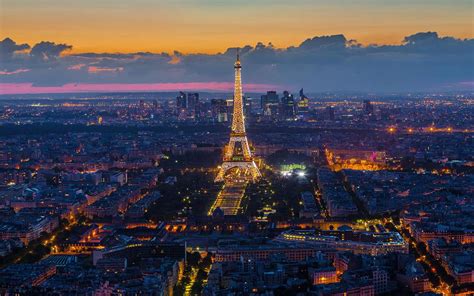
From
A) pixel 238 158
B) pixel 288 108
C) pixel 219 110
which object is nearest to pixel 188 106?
pixel 219 110

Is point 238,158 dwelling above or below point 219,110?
above

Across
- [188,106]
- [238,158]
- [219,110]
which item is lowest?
[188,106]

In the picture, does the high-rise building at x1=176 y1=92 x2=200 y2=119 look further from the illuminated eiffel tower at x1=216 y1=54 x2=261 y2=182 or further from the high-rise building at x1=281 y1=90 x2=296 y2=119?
the illuminated eiffel tower at x1=216 y1=54 x2=261 y2=182

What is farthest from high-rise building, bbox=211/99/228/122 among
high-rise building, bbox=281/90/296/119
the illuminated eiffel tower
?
the illuminated eiffel tower

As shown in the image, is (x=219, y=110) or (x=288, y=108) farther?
(x=288, y=108)

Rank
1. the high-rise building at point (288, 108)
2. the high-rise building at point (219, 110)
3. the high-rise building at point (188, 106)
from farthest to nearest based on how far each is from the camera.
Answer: the high-rise building at point (188, 106) < the high-rise building at point (288, 108) < the high-rise building at point (219, 110)

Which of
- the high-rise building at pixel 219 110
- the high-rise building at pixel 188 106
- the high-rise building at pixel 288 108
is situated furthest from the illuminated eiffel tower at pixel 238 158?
the high-rise building at pixel 188 106

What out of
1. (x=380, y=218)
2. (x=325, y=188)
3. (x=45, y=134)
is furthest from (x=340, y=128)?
(x=380, y=218)

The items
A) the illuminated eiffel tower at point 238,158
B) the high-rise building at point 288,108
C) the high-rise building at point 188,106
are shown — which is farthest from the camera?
the high-rise building at point 188,106

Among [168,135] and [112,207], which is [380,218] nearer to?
[112,207]

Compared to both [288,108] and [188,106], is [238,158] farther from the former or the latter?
[188,106]

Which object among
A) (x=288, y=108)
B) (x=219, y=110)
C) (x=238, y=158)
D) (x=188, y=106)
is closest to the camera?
Result: (x=238, y=158)

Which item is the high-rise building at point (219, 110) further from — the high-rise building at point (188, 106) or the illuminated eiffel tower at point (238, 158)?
the illuminated eiffel tower at point (238, 158)
